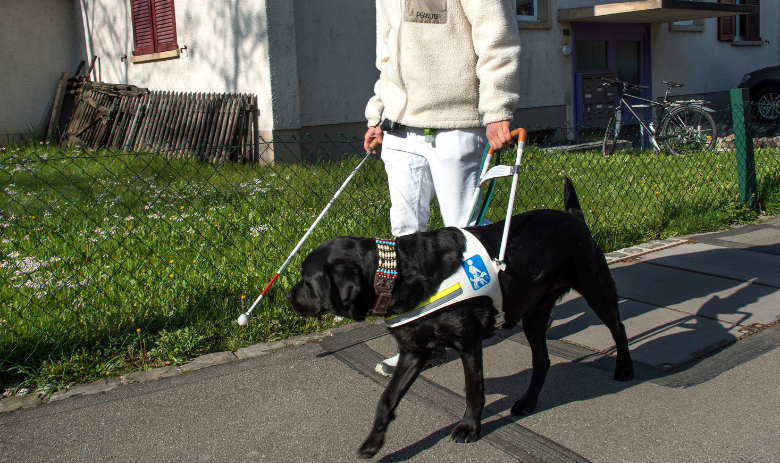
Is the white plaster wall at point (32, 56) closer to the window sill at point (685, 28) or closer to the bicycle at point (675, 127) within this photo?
the bicycle at point (675, 127)

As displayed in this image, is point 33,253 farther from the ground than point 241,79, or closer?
closer

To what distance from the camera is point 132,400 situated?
114 inches

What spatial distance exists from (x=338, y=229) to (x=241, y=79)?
197 inches

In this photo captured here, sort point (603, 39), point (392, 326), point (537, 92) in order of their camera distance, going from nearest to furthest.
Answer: point (392, 326) < point (537, 92) < point (603, 39)

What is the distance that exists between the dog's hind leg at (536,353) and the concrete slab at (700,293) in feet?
4.62

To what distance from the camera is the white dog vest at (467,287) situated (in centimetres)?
233

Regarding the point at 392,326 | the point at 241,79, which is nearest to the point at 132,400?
the point at 392,326

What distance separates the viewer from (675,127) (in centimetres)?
955

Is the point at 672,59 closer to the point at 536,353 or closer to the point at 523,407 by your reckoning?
the point at 536,353

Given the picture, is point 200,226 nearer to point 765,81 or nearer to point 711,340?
point 711,340

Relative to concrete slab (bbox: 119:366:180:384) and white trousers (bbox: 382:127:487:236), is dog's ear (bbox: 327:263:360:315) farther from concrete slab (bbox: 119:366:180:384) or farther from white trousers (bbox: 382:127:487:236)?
concrete slab (bbox: 119:366:180:384)

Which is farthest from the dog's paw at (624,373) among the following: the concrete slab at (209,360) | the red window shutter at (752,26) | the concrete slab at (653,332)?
the red window shutter at (752,26)

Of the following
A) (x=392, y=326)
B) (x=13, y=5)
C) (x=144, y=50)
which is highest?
(x=13, y=5)

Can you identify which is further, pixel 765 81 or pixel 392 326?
pixel 765 81
